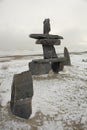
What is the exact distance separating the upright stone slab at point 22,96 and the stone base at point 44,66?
6.28 meters

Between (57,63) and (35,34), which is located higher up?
(35,34)

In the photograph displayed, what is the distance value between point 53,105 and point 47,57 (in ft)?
22.7

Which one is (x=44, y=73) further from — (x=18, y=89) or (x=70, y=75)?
(x=18, y=89)

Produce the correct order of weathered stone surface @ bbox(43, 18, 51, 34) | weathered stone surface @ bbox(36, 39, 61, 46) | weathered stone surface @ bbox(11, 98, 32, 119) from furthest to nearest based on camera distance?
weathered stone surface @ bbox(43, 18, 51, 34)
weathered stone surface @ bbox(36, 39, 61, 46)
weathered stone surface @ bbox(11, 98, 32, 119)

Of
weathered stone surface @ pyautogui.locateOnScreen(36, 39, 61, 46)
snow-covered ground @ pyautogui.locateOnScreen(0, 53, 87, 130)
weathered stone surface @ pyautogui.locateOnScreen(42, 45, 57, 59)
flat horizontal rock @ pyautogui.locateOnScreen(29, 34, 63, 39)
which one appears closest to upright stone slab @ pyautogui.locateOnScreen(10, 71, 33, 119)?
snow-covered ground @ pyautogui.locateOnScreen(0, 53, 87, 130)

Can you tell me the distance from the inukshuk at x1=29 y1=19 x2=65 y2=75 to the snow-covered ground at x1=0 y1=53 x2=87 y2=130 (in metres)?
1.09

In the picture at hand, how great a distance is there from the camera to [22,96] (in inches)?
403

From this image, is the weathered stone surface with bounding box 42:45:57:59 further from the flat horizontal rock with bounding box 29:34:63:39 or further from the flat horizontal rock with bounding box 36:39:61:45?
the flat horizontal rock with bounding box 29:34:63:39

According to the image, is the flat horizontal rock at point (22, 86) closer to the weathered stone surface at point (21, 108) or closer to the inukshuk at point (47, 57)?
the weathered stone surface at point (21, 108)

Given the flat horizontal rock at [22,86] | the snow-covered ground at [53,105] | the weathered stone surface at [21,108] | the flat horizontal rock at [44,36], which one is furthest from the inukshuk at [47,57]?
the weathered stone surface at [21,108]

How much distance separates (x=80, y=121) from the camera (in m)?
9.95

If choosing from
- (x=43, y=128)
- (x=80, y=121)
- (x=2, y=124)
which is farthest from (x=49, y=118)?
(x=2, y=124)

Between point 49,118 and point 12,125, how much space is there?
1.89m

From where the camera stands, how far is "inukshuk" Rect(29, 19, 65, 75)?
16.8m
